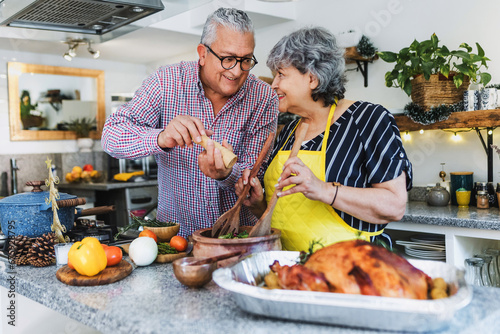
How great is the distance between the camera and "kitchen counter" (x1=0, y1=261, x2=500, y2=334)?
3.12 feet

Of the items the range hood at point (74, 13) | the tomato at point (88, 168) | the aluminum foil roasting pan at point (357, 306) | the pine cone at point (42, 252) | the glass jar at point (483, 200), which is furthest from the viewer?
the tomato at point (88, 168)

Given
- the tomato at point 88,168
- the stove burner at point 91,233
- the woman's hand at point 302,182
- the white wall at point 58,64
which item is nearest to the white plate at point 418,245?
the woman's hand at point 302,182

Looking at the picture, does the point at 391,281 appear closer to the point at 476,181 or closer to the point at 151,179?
the point at 476,181

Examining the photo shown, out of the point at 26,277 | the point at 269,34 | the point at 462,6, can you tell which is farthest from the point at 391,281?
the point at 269,34

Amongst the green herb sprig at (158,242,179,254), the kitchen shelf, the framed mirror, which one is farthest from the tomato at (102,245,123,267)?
the framed mirror

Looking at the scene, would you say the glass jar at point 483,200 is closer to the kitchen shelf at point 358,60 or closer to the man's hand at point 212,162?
the kitchen shelf at point 358,60

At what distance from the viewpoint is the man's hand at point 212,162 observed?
151 cm

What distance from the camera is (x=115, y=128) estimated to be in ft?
6.11

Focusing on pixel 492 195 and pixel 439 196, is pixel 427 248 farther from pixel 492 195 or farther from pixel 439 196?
pixel 492 195

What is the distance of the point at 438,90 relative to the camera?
3.05 meters

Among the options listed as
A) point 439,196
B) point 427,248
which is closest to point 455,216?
point 427,248

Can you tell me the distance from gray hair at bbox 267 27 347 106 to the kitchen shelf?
6.64ft

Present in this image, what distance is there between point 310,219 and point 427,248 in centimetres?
163

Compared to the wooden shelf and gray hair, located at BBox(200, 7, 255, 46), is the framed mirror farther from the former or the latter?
gray hair, located at BBox(200, 7, 255, 46)
